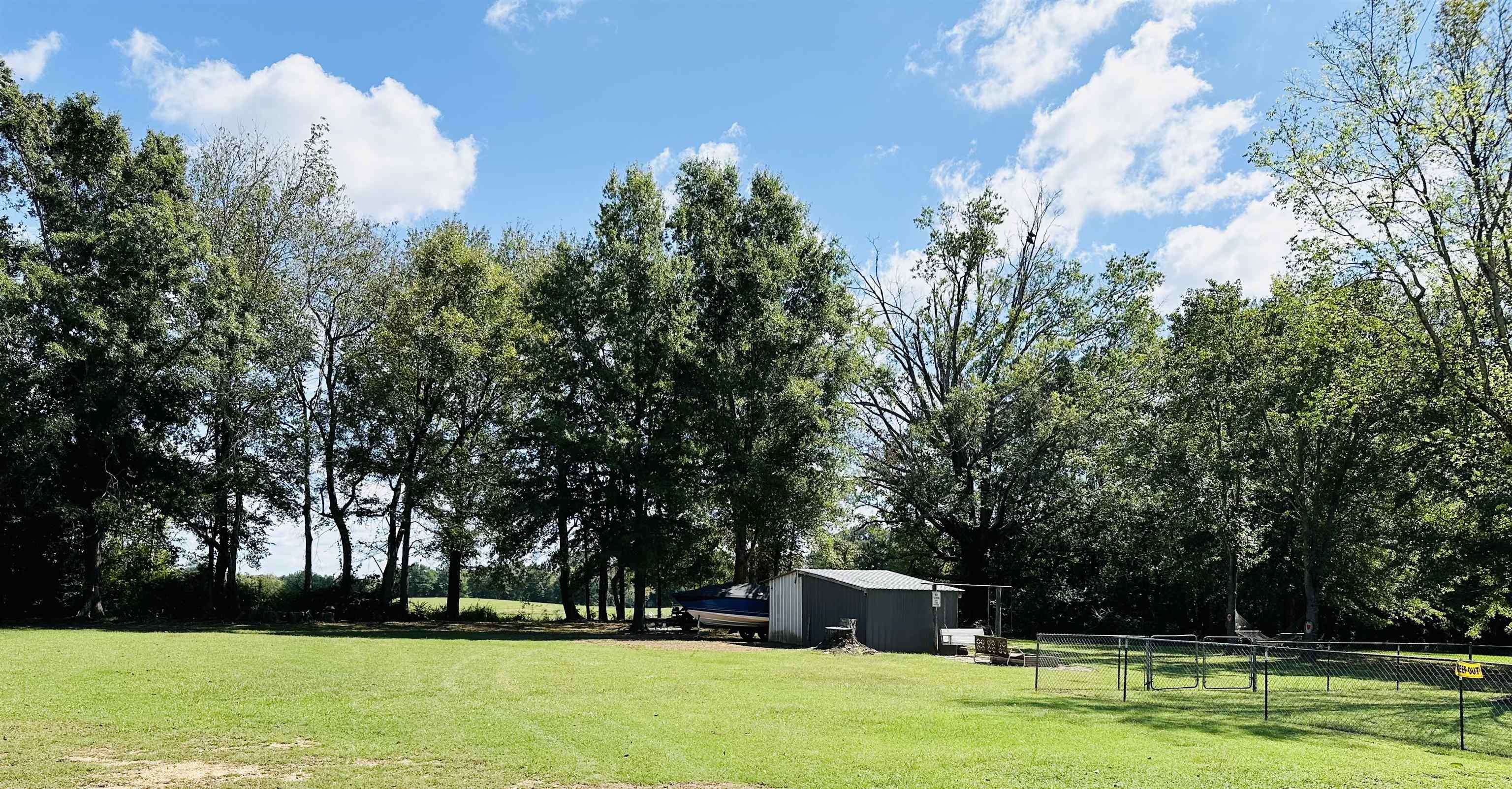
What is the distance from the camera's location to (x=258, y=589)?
139 ft

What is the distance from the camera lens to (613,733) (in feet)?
37.4

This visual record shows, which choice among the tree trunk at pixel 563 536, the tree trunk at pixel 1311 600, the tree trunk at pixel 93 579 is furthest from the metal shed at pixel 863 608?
the tree trunk at pixel 93 579

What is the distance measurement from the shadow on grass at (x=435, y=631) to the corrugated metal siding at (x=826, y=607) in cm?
100

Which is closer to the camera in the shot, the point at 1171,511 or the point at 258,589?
the point at 1171,511

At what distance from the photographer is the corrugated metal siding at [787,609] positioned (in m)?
31.7

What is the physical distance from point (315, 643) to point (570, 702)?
15.5 meters

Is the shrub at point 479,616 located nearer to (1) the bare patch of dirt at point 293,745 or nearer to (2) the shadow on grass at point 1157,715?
(2) the shadow on grass at point 1157,715

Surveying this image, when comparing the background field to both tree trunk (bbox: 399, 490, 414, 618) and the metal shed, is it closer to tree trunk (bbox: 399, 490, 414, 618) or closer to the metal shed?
tree trunk (bbox: 399, 490, 414, 618)

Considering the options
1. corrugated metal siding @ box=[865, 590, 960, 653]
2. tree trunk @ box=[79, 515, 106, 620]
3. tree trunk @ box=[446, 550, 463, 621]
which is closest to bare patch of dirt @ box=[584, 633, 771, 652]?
corrugated metal siding @ box=[865, 590, 960, 653]

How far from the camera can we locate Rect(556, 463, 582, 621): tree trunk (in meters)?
36.2

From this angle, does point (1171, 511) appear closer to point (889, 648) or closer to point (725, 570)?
point (889, 648)

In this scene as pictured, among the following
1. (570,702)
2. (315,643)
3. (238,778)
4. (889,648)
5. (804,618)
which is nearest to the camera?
(238,778)

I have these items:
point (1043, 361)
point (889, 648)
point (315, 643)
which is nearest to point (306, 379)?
point (315, 643)

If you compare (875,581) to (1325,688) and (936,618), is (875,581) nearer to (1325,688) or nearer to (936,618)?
(936,618)
